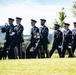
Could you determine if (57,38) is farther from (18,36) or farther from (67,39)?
(18,36)

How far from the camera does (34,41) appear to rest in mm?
18516

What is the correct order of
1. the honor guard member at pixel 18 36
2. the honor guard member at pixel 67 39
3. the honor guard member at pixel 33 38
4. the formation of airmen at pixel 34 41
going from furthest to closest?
the honor guard member at pixel 67 39
the honor guard member at pixel 33 38
the formation of airmen at pixel 34 41
the honor guard member at pixel 18 36

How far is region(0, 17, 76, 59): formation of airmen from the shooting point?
17.9m

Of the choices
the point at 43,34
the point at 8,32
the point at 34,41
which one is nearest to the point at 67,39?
the point at 43,34

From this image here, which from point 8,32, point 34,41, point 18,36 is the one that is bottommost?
point 34,41

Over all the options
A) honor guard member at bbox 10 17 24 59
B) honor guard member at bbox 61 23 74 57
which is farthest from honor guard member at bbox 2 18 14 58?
honor guard member at bbox 61 23 74 57

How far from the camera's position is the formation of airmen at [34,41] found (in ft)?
58.7

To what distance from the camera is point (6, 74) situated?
927 centimetres

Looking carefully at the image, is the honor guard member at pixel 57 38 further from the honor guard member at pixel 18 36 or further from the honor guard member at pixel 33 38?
the honor guard member at pixel 18 36

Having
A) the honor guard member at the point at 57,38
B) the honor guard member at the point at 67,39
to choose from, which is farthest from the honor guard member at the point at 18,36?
the honor guard member at the point at 67,39

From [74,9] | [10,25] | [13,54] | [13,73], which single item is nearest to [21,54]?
[13,54]

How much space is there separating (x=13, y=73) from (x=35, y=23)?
8.97m

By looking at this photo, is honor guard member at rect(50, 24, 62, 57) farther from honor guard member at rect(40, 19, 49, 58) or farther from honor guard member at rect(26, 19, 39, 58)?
honor guard member at rect(26, 19, 39, 58)

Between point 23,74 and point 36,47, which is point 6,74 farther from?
point 36,47
